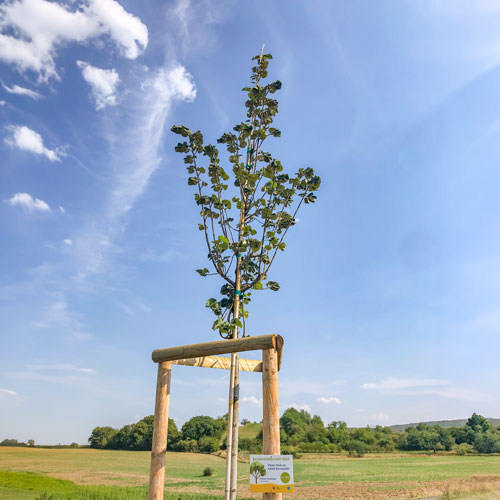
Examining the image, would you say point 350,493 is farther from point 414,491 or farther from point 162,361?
point 162,361

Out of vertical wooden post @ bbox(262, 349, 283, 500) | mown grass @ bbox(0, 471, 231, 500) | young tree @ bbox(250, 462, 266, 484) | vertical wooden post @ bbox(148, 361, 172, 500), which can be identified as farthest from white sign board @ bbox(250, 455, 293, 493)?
mown grass @ bbox(0, 471, 231, 500)

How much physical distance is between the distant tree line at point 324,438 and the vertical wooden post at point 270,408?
4918cm

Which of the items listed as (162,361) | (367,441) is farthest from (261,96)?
(367,441)

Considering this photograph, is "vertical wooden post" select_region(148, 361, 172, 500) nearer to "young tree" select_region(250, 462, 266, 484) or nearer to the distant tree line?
"young tree" select_region(250, 462, 266, 484)

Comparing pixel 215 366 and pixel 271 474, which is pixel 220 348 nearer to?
pixel 215 366

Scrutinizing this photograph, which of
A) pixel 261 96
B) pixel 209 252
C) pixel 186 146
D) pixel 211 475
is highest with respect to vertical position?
pixel 261 96

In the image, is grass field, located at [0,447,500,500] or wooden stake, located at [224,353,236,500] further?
grass field, located at [0,447,500,500]

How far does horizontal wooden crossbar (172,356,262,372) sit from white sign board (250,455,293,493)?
1392 mm

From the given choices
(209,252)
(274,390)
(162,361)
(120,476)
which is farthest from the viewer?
(120,476)

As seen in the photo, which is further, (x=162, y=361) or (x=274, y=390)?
(x=162, y=361)

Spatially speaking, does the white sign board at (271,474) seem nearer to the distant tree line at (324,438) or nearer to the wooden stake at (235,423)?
the wooden stake at (235,423)

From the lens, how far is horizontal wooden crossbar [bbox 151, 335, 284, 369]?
511 cm

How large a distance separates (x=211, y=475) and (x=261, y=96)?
37751mm

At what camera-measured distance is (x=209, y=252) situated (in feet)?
22.2
